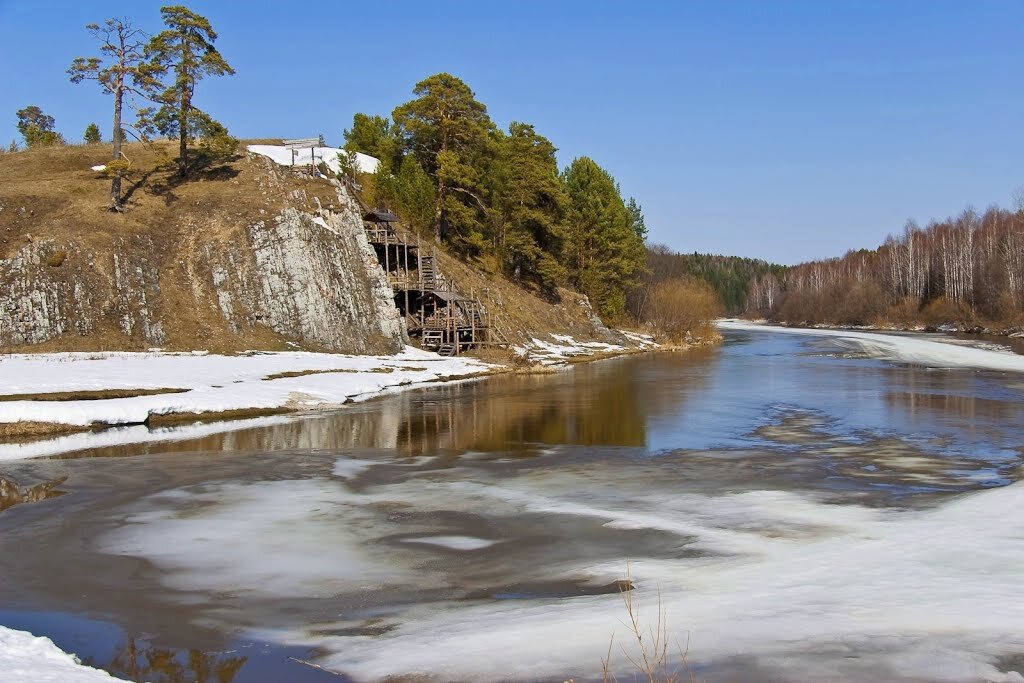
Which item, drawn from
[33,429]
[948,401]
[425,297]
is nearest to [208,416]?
[33,429]

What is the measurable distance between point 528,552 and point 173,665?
498 cm

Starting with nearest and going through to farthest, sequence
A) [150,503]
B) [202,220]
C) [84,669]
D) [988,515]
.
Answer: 1. [84,669]
2. [988,515]
3. [150,503]
4. [202,220]

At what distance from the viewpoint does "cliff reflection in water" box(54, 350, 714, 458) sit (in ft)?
68.8

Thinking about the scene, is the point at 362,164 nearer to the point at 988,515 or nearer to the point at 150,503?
the point at 150,503

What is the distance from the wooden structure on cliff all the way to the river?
1065 inches

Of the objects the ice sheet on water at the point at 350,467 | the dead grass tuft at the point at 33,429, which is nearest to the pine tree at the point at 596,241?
the dead grass tuft at the point at 33,429

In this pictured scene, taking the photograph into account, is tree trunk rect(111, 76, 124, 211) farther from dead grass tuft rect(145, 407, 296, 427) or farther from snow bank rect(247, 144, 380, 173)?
dead grass tuft rect(145, 407, 296, 427)

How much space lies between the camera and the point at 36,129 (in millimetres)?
70875

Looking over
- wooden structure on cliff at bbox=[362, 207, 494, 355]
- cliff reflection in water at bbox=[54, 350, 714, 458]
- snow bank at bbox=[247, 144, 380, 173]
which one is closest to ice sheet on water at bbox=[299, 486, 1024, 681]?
cliff reflection in water at bbox=[54, 350, 714, 458]

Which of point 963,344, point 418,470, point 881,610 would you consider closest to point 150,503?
point 418,470

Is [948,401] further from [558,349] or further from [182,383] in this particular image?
[558,349]

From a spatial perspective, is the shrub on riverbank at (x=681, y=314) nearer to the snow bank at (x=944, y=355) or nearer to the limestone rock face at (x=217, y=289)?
the snow bank at (x=944, y=355)

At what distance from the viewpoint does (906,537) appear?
35.8ft

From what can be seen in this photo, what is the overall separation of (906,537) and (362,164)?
215ft
